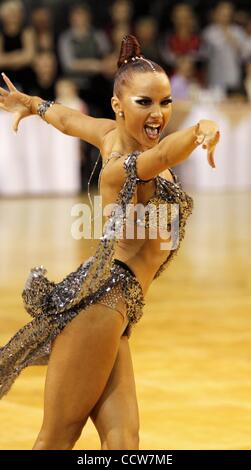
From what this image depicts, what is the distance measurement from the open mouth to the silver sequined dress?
0.13 meters

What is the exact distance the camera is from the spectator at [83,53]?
13492 mm

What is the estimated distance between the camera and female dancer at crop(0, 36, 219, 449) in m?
2.94

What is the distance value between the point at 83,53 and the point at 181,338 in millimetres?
8807

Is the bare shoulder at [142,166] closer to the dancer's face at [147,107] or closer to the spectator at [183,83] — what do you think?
the dancer's face at [147,107]

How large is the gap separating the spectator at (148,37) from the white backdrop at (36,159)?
5.37ft

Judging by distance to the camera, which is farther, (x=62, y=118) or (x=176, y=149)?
(x=62, y=118)

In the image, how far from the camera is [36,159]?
42.3 feet

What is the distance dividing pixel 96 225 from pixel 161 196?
35 cm

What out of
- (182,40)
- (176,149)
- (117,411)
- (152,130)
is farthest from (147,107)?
(182,40)

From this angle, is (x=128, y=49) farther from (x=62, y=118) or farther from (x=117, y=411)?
(x=117, y=411)

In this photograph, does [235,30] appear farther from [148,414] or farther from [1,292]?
[148,414]

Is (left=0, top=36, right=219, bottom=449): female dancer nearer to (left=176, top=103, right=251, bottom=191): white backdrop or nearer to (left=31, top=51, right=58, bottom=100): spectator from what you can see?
(left=31, top=51, right=58, bottom=100): spectator

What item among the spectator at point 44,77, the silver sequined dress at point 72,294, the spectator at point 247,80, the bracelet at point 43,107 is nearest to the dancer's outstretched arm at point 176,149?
the silver sequined dress at point 72,294

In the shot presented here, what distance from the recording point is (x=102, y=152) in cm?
324
